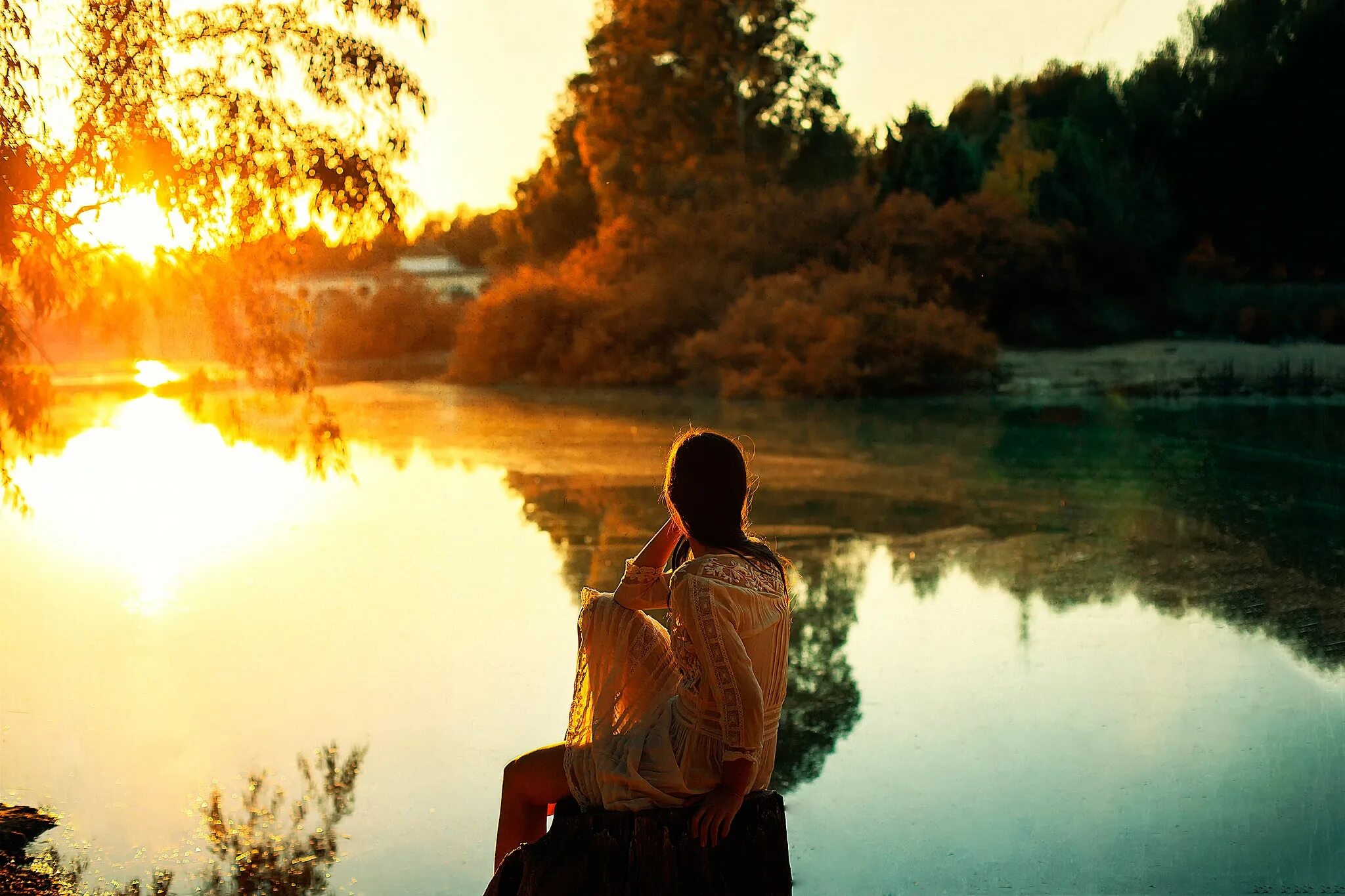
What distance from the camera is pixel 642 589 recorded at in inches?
124

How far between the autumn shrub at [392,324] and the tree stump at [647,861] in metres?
33.2

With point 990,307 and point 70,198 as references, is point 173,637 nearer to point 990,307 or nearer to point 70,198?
point 70,198

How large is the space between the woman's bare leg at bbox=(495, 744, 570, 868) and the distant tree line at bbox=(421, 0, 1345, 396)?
1936 cm

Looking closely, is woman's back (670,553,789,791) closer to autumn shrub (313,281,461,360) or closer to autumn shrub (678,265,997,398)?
autumn shrub (678,265,997,398)

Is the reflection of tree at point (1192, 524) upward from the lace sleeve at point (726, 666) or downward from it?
downward

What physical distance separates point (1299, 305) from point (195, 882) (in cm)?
2579

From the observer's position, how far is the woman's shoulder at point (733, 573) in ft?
9.34

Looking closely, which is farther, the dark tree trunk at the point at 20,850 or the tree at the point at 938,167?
the tree at the point at 938,167

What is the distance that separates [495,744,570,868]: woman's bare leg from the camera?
3.05 m

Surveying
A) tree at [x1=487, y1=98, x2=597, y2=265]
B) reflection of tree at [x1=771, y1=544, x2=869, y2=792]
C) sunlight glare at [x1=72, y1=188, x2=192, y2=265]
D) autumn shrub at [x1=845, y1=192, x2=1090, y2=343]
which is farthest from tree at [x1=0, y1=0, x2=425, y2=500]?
tree at [x1=487, y1=98, x2=597, y2=265]

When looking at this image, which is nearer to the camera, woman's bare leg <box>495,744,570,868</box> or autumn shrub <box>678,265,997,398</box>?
woman's bare leg <box>495,744,570,868</box>

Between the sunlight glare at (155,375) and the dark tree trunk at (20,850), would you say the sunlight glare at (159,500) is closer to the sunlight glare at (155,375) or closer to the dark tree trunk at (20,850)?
the dark tree trunk at (20,850)

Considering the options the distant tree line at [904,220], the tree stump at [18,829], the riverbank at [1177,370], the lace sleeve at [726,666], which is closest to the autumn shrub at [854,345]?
the distant tree line at [904,220]

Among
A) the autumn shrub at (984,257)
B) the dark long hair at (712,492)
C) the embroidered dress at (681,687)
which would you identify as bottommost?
the embroidered dress at (681,687)
